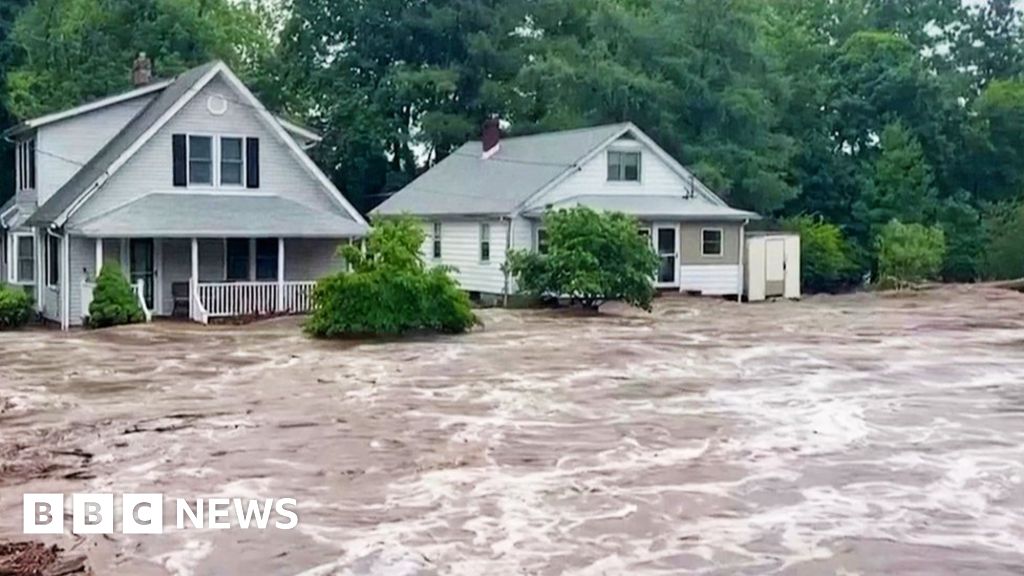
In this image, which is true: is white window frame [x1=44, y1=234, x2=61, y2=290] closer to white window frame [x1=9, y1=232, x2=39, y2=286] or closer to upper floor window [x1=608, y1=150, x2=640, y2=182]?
white window frame [x1=9, y1=232, x2=39, y2=286]

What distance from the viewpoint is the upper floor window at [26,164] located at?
3020cm

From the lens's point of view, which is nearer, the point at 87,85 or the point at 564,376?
the point at 564,376

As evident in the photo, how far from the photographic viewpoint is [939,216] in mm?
47531

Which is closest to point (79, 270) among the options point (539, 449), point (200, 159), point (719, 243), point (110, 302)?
point (110, 302)

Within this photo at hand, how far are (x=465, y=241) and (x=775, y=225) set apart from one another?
12995 mm

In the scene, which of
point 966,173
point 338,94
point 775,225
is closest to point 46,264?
point 338,94

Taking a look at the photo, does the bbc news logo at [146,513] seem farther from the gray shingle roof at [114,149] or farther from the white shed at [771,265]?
the white shed at [771,265]

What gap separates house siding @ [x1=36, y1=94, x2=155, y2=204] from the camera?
29.5 metres

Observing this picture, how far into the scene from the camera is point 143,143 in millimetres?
27516

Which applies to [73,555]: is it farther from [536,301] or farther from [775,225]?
[775,225]

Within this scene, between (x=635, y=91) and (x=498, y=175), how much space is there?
30.7 feet

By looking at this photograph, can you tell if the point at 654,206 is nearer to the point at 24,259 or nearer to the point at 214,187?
the point at 214,187

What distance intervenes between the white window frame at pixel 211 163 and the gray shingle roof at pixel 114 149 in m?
0.89

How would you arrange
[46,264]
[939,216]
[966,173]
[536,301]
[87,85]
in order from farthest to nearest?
1. [966,173]
2. [939,216]
3. [87,85]
4. [536,301]
5. [46,264]
